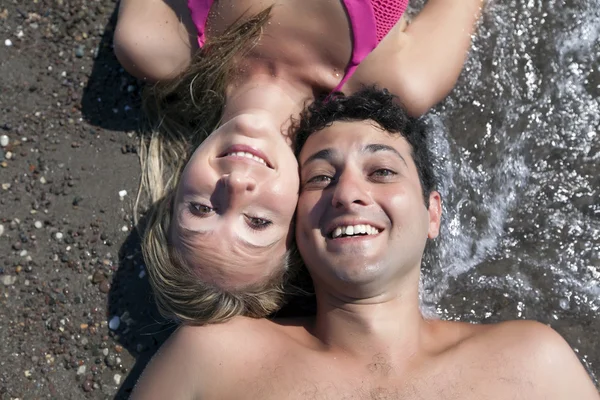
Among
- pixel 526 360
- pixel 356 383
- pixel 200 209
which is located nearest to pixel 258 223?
pixel 200 209

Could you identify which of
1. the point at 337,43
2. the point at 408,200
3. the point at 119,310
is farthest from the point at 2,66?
the point at 408,200

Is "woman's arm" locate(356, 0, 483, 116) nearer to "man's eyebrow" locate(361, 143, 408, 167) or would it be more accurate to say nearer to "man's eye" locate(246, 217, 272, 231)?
"man's eyebrow" locate(361, 143, 408, 167)

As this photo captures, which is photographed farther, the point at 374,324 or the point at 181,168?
the point at 181,168

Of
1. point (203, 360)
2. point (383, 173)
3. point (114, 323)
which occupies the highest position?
point (383, 173)

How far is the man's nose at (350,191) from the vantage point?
3.21 meters

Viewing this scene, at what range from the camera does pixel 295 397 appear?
10.9 feet

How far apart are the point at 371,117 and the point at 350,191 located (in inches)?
22.2

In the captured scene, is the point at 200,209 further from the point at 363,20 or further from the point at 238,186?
the point at 363,20

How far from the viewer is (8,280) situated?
418 centimetres

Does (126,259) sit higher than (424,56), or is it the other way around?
(424,56)

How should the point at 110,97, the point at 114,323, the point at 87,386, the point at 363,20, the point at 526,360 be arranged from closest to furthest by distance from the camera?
the point at 526,360, the point at 363,20, the point at 87,386, the point at 114,323, the point at 110,97

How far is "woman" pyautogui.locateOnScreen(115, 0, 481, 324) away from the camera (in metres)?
3.31

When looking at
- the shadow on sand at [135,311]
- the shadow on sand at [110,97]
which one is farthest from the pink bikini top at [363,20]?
the shadow on sand at [135,311]

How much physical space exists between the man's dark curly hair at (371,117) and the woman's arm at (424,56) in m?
0.13
